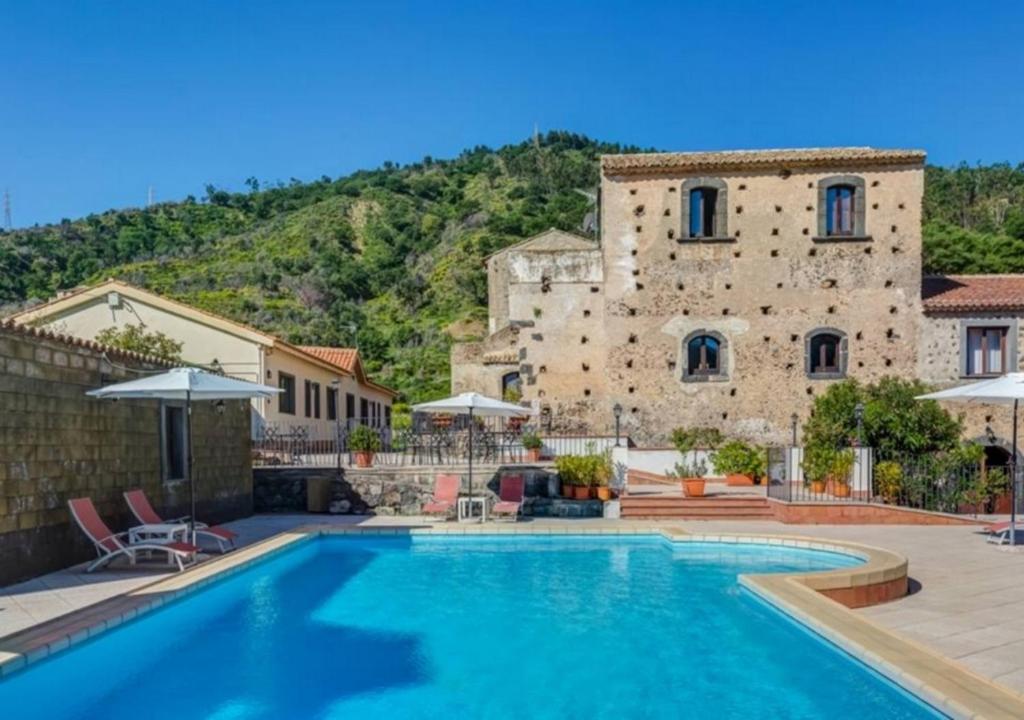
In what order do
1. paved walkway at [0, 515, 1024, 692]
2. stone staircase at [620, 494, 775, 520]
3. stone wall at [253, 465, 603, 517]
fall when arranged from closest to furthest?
paved walkway at [0, 515, 1024, 692] < stone staircase at [620, 494, 775, 520] < stone wall at [253, 465, 603, 517]

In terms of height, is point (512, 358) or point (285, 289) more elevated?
point (285, 289)

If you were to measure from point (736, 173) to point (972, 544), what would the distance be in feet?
41.0

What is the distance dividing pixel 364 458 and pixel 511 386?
10942 millimetres

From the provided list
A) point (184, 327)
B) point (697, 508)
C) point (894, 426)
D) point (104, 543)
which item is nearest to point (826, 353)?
point (894, 426)

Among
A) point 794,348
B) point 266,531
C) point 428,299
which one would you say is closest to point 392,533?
point 266,531

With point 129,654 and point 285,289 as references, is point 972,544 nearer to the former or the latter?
point 129,654

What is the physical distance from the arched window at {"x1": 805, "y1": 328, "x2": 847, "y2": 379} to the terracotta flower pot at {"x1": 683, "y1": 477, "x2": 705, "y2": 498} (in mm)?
7458

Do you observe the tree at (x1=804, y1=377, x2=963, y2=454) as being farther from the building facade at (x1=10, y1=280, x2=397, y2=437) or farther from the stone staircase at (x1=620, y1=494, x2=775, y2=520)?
the building facade at (x1=10, y1=280, x2=397, y2=437)

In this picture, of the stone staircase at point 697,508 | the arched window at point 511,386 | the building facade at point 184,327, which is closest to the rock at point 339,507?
the building facade at point 184,327

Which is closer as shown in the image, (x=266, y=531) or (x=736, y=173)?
(x=266, y=531)

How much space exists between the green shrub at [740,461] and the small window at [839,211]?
23.1 feet

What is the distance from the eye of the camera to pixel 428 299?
2061 inches

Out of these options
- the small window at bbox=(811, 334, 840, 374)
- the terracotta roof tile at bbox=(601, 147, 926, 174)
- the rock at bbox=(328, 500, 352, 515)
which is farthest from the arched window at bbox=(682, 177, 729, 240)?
the rock at bbox=(328, 500, 352, 515)

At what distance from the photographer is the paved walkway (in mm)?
6246
